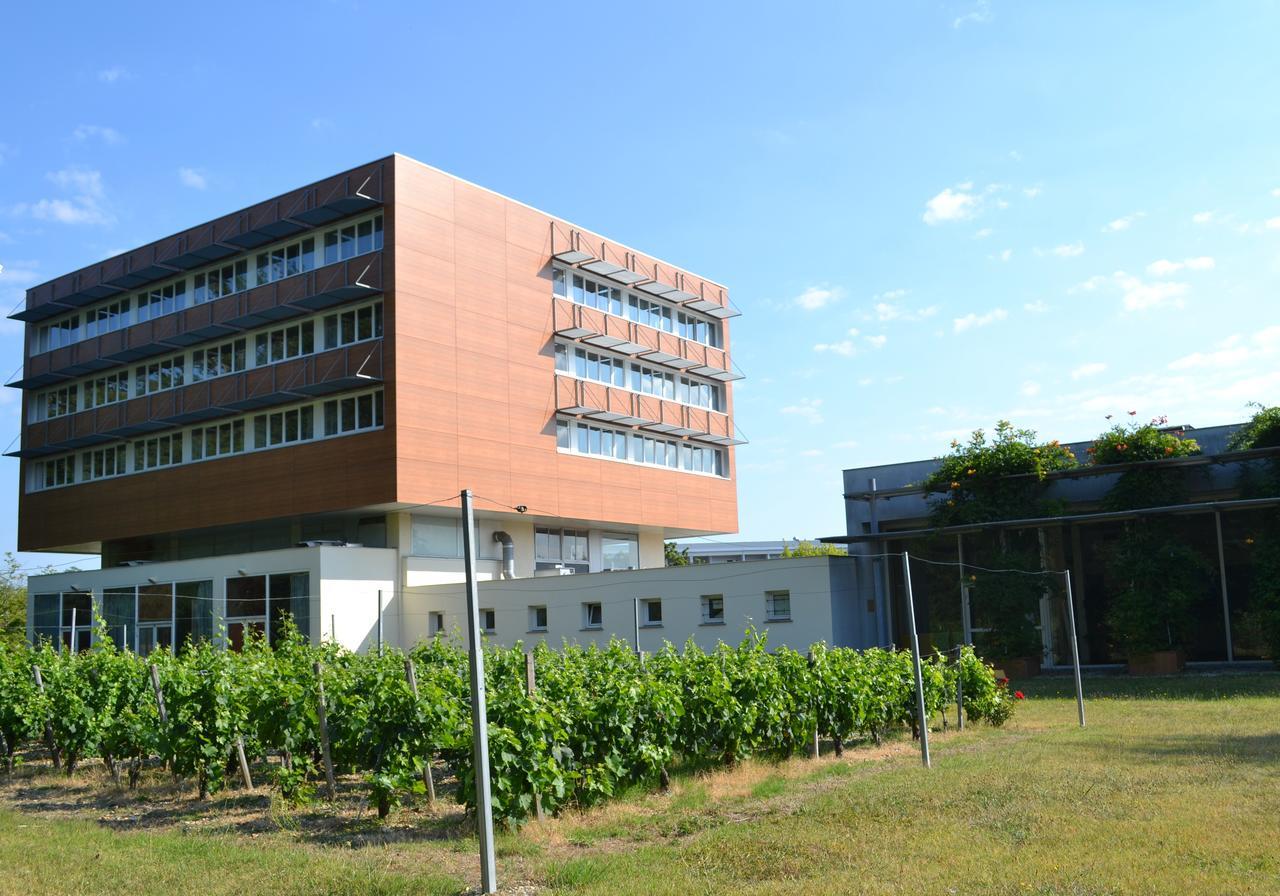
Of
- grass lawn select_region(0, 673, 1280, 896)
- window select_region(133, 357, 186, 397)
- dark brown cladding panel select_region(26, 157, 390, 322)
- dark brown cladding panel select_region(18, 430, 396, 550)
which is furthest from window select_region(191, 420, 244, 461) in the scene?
grass lawn select_region(0, 673, 1280, 896)

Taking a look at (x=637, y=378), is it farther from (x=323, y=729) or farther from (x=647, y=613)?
(x=323, y=729)

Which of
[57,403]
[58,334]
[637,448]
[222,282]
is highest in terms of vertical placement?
[58,334]

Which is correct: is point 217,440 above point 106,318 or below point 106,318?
below

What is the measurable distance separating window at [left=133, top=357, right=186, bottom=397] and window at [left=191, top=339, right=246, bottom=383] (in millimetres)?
884

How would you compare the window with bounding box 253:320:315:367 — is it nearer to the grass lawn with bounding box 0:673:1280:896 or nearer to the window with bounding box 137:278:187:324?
the window with bounding box 137:278:187:324

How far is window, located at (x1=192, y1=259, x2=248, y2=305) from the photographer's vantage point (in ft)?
134

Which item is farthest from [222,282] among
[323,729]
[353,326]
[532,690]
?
[532,690]

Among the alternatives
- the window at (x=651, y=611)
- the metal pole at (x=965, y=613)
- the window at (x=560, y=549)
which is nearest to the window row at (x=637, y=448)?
the window at (x=560, y=549)

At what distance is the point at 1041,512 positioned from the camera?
31297 mm

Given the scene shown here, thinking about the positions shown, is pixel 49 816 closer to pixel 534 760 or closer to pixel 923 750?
pixel 534 760

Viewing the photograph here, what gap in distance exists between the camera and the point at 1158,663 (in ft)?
94.0

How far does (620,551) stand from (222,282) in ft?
59.5

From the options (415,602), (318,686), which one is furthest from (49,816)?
(415,602)

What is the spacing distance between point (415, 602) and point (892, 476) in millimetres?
15933
